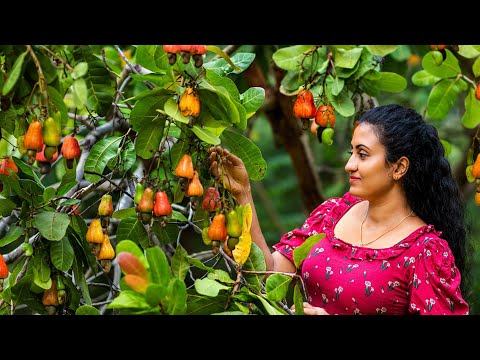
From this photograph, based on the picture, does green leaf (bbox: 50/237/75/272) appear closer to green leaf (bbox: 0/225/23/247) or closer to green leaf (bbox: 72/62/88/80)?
green leaf (bbox: 0/225/23/247)

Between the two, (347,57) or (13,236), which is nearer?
(13,236)

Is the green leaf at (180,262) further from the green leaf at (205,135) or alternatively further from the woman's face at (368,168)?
the woman's face at (368,168)

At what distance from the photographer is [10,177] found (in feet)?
7.13

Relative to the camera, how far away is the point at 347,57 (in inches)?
118

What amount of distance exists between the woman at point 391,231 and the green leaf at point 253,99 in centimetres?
15

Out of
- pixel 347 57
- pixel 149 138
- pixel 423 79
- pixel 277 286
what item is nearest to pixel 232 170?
pixel 149 138

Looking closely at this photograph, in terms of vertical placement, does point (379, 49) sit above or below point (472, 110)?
above

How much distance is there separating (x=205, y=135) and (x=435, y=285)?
799 mm

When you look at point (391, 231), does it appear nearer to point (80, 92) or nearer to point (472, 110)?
point (472, 110)

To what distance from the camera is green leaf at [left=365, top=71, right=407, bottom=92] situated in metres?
3.03

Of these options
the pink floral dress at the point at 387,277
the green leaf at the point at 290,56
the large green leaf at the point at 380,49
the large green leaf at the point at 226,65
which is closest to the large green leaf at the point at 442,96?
the large green leaf at the point at 380,49

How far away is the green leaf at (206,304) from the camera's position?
184 cm

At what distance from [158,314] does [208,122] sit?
0.58 m
